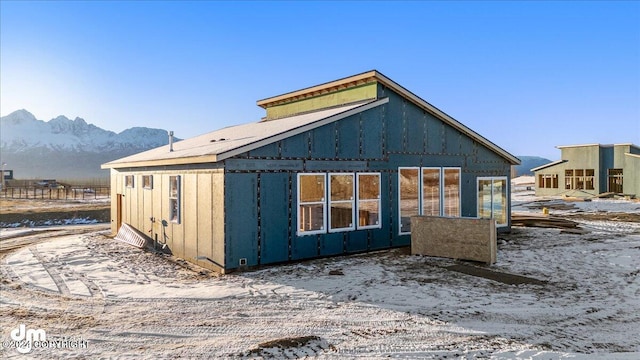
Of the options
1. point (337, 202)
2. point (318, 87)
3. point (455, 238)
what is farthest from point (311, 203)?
point (318, 87)

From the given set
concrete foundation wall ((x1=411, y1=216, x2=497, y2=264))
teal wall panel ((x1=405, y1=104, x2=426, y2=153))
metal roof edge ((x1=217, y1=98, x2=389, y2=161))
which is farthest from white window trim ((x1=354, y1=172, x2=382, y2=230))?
metal roof edge ((x1=217, y1=98, x2=389, y2=161))

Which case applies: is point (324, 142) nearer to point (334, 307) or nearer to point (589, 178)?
point (334, 307)

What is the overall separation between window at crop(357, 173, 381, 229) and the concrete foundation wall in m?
1.25

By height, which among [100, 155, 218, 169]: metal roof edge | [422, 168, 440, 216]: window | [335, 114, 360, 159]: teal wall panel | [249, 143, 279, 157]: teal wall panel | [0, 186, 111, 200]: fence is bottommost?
[0, 186, 111, 200]: fence

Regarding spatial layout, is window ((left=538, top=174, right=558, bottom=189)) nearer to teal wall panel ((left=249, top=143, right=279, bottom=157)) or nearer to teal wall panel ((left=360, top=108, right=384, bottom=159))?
teal wall panel ((left=360, top=108, right=384, bottom=159))

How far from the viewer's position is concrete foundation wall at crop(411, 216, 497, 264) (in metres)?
11.8

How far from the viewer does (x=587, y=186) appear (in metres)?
41.3

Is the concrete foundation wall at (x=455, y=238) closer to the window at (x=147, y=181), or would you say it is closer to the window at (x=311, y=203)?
the window at (x=311, y=203)

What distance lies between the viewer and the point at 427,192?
49.9 feet

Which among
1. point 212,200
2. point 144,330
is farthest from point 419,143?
point 144,330

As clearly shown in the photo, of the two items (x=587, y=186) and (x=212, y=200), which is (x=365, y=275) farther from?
(x=587, y=186)

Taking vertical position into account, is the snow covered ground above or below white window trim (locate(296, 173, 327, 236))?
below

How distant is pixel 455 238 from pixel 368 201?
2.84 meters

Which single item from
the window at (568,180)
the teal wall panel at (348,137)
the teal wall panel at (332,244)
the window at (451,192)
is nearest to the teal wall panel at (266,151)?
the teal wall panel at (348,137)
